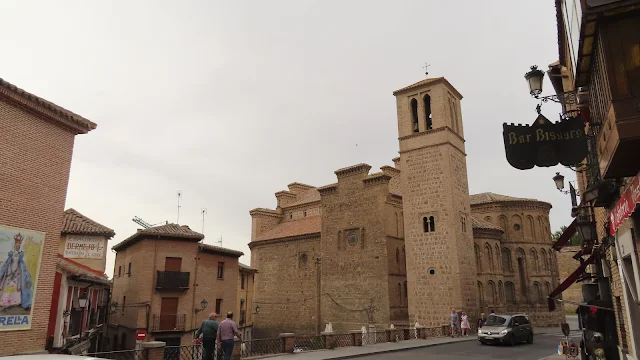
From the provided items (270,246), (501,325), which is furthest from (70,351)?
(270,246)

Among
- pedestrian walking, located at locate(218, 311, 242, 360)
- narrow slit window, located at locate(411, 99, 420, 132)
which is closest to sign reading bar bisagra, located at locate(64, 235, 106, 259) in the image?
pedestrian walking, located at locate(218, 311, 242, 360)

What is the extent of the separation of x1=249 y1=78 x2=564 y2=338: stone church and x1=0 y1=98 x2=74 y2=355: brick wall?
19.9 m

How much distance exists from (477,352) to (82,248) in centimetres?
1584

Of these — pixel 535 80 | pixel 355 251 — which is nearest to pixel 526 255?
pixel 355 251

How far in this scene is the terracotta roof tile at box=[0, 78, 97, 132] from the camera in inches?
436

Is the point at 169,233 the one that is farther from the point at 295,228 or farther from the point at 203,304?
the point at 295,228

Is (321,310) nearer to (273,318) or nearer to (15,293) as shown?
(273,318)

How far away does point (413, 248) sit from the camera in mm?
26422

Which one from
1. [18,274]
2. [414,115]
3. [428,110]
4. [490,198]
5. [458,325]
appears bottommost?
[458,325]

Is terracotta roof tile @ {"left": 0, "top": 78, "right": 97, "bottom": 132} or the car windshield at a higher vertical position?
terracotta roof tile @ {"left": 0, "top": 78, "right": 97, "bottom": 132}

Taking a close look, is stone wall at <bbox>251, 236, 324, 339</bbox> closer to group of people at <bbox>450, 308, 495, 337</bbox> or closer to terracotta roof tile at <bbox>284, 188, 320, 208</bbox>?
terracotta roof tile at <bbox>284, 188, 320, 208</bbox>

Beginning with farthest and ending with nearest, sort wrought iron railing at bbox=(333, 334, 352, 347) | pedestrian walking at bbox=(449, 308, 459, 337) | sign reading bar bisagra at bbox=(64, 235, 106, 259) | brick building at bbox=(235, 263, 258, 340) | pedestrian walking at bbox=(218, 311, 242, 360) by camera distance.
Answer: brick building at bbox=(235, 263, 258, 340) → pedestrian walking at bbox=(449, 308, 459, 337) → sign reading bar bisagra at bbox=(64, 235, 106, 259) → wrought iron railing at bbox=(333, 334, 352, 347) → pedestrian walking at bbox=(218, 311, 242, 360)

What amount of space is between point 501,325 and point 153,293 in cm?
1764

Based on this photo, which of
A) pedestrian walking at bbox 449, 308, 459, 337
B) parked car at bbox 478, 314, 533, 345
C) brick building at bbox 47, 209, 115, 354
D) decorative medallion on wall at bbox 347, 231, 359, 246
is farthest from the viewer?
decorative medallion on wall at bbox 347, 231, 359, 246
